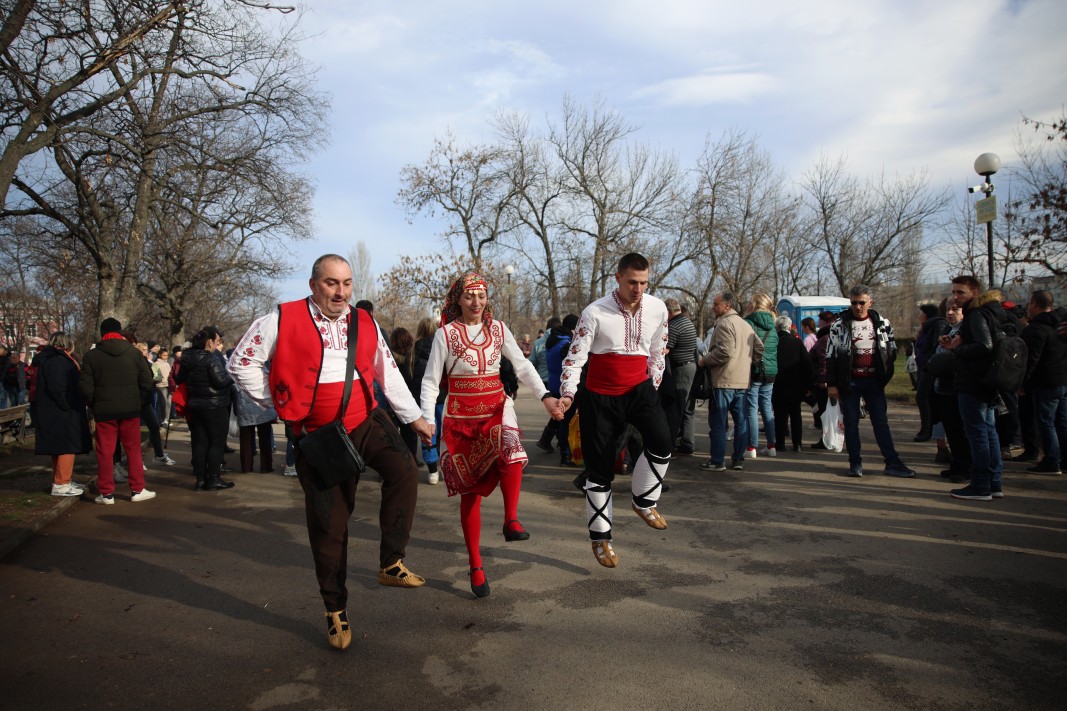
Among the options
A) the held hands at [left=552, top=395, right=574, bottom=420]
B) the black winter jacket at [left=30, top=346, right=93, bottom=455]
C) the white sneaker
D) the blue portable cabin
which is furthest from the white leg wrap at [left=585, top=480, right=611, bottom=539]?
the blue portable cabin

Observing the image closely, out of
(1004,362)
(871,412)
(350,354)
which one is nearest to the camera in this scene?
(350,354)

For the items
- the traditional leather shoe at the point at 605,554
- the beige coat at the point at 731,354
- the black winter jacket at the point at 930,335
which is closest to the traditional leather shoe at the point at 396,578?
the traditional leather shoe at the point at 605,554

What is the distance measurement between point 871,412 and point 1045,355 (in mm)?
1988

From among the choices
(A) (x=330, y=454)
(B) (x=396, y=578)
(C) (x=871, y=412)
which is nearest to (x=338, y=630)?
(B) (x=396, y=578)

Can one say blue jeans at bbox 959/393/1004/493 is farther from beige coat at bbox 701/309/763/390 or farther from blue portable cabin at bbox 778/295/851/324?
blue portable cabin at bbox 778/295/851/324

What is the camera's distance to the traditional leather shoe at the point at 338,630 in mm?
3711

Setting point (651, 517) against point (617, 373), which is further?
point (651, 517)

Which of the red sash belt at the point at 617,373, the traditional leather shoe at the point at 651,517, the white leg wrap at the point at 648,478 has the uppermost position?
the red sash belt at the point at 617,373

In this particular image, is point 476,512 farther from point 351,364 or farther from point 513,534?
point 351,364

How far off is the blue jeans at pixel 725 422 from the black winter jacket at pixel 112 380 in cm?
715

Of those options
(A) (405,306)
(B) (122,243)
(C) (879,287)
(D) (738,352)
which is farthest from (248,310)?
(D) (738,352)

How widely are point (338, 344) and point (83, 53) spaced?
7.17 meters

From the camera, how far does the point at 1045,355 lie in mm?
7660

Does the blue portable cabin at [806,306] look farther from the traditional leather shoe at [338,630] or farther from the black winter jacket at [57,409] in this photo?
the traditional leather shoe at [338,630]
